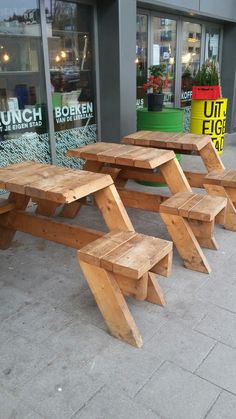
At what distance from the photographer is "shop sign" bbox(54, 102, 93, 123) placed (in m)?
4.74

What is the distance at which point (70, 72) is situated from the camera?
4.82 meters

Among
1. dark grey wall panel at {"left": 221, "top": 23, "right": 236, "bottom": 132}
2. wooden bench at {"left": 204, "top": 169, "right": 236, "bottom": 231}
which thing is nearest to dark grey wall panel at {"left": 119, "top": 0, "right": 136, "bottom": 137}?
wooden bench at {"left": 204, "top": 169, "right": 236, "bottom": 231}

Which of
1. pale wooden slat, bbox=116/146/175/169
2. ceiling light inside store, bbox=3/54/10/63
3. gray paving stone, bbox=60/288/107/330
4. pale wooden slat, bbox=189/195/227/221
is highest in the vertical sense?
ceiling light inside store, bbox=3/54/10/63

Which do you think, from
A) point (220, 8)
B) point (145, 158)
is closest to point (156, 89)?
point (145, 158)

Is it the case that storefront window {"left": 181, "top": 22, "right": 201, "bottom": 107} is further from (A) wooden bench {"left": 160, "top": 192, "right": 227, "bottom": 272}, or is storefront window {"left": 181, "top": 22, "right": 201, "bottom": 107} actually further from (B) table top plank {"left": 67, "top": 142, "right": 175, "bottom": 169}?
(A) wooden bench {"left": 160, "top": 192, "right": 227, "bottom": 272}

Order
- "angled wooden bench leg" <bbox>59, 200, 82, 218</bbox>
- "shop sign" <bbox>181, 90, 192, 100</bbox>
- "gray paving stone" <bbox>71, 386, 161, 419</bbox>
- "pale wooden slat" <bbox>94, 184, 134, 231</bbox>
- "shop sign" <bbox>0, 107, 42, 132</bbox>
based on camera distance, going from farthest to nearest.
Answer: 1. "shop sign" <bbox>181, 90, 192, 100</bbox>
2. "shop sign" <bbox>0, 107, 42, 132</bbox>
3. "angled wooden bench leg" <bbox>59, 200, 82, 218</bbox>
4. "pale wooden slat" <bbox>94, 184, 134, 231</bbox>
5. "gray paving stone" <bbox>71, 386, 161, 419</bbox>

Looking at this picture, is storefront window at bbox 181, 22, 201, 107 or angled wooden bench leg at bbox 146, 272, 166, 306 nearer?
angled wooden bench leg at bbox 146, 272, 166, 306

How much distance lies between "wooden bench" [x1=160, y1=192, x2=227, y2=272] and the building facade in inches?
86.4

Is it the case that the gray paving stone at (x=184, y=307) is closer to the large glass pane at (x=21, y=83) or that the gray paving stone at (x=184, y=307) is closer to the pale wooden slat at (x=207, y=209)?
the pale wooden slat at (x=207, y=209)

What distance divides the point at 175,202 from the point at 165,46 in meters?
4.59

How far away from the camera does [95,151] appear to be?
11.0ft

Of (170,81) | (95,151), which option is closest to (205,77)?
(170,81)

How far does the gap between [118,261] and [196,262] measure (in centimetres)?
108

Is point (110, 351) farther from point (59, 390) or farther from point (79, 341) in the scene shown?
point (59, 390)
